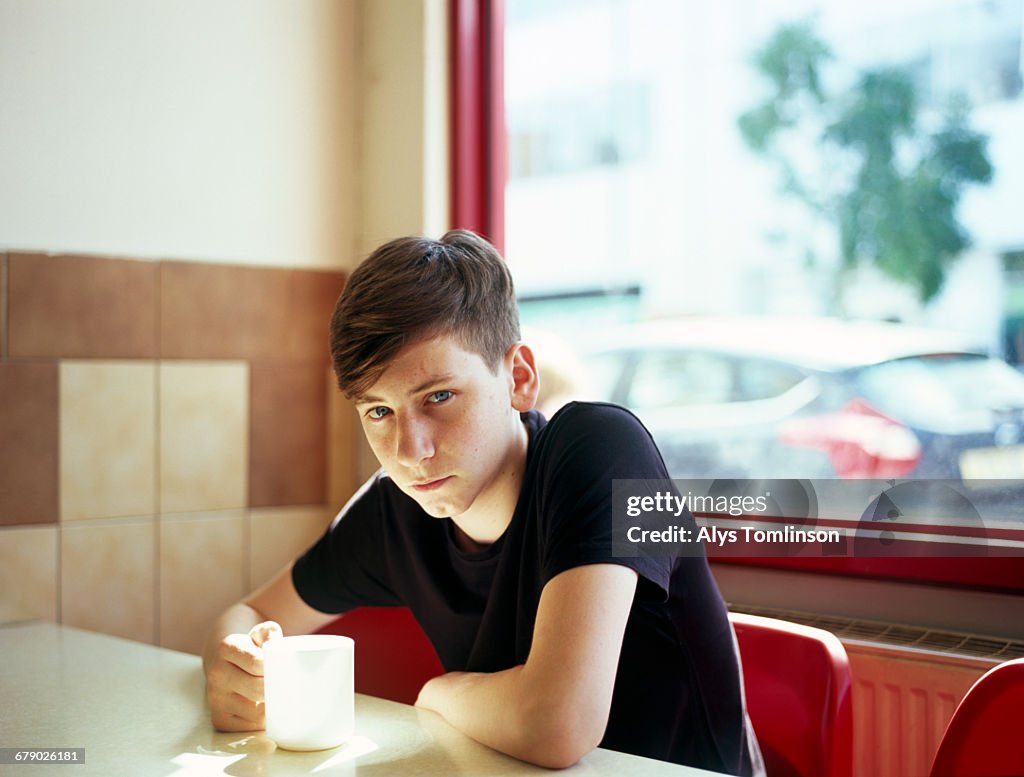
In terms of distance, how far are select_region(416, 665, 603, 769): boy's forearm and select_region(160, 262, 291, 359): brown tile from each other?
1.13 m

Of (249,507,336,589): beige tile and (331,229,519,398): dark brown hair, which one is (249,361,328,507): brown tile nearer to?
(249,507,336,589): beige tile

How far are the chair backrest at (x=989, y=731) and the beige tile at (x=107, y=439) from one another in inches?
Result: 57.7

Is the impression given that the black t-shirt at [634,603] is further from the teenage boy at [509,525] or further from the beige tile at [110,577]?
the beige tile at [110,577]

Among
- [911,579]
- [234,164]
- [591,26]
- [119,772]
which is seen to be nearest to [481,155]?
[591,26]

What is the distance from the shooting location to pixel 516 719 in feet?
3.26

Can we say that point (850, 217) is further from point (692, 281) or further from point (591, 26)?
point (591, 26)

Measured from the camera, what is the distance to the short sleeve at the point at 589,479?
3.59 feet

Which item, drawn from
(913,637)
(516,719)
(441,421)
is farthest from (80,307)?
(913,637)

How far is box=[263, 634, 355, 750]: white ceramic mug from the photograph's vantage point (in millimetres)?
1002

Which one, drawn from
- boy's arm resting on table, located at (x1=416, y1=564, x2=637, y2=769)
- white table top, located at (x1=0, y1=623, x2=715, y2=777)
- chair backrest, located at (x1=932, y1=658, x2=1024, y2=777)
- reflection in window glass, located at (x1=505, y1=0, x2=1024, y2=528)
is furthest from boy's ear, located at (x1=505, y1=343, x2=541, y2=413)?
reflection in window glass, located at (x1=505, y1=0, x2=1024, y2=528)

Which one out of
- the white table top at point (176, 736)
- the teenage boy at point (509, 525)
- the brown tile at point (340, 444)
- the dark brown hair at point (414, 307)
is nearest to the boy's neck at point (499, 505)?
the teenage boy at point (509, 525)

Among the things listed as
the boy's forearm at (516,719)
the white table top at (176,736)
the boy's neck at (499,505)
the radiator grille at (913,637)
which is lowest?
the radiator grille at (913,637)

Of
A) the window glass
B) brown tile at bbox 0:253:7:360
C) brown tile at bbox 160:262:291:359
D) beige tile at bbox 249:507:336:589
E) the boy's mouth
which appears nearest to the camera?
the boy's mouth

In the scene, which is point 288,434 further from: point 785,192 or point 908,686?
point 908,686
